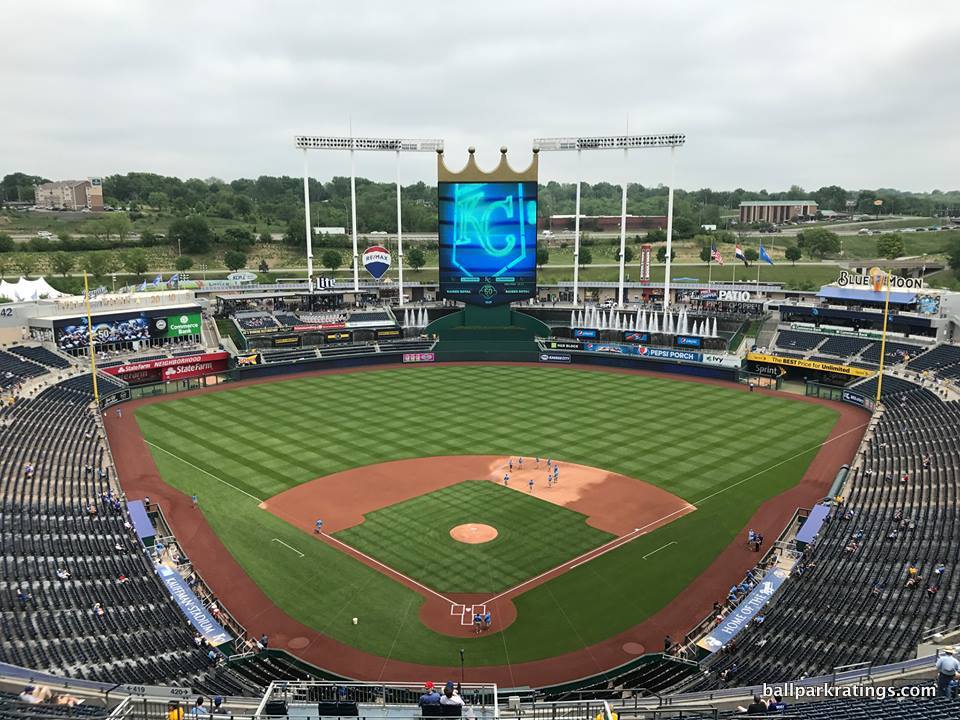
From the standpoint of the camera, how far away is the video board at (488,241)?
255ft

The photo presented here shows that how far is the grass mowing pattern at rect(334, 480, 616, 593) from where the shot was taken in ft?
102

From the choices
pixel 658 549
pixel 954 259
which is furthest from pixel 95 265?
pixel 954 259

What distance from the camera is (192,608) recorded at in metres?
27.3

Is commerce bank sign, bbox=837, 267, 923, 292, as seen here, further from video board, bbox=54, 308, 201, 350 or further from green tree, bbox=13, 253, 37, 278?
green tree, bbox=13, 253, 37, 278

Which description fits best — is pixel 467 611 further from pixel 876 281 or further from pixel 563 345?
pixel 876 281

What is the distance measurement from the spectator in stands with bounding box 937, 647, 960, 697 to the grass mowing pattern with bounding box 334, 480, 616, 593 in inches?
660

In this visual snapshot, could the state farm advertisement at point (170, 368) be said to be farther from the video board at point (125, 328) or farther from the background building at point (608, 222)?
the background building at point (608, 222)

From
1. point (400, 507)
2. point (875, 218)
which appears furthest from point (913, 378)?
point (875, 218)

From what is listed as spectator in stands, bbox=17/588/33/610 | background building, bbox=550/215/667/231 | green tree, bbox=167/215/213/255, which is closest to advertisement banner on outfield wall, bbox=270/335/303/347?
green tree, bbox=167/215/213/255

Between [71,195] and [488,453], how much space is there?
166m

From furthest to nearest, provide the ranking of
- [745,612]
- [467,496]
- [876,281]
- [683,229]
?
1. [683,229]
2. [876,281]
3. [467,496]
4. [745,612]

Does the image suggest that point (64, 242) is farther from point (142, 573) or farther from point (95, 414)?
point (142, 573)

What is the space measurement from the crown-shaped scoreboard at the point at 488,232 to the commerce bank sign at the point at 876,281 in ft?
112

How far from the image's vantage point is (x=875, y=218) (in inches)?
7288
